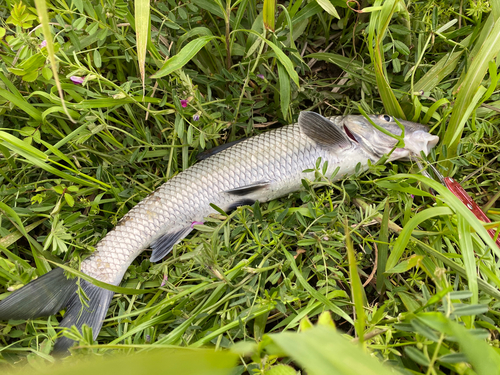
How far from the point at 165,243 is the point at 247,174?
2.36 ft

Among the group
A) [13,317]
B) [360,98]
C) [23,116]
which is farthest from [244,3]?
[13,317]

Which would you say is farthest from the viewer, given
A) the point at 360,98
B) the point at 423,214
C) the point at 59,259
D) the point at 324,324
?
the point at 360,98

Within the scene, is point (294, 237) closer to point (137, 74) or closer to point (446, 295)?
point (446, 295)

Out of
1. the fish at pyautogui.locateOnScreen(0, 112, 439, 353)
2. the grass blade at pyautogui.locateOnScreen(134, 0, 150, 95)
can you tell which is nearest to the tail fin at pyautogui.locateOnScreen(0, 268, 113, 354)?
the fish at pyautogui.locateOnScreen(0, 112, 439, 353)

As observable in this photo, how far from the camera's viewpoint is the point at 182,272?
2.04 m

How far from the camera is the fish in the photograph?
6.98 feet

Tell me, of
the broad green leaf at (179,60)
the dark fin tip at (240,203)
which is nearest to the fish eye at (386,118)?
the dark fin tip at (240,203)

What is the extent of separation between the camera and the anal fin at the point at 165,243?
7.05ft

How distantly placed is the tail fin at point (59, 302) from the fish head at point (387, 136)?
76.5 inches

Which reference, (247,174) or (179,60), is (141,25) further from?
(247,174)

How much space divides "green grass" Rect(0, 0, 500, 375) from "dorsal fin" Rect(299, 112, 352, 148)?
0.56 feet

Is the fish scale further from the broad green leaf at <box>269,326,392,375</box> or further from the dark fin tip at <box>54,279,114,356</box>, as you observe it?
the broad green leaf at <box>269,326,392,375</box>

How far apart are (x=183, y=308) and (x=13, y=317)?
99 cm

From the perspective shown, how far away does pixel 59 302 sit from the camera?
199 centimetres
